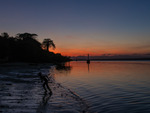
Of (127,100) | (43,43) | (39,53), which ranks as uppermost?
(43,43)

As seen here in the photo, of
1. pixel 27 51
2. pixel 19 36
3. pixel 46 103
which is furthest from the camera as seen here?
pixel 19 36

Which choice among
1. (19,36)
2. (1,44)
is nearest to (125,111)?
(1,44)

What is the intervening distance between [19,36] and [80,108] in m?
105

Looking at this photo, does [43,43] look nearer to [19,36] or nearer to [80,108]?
[19,36]

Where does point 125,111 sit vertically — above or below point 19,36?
below

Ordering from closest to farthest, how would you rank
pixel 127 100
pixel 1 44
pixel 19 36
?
pixel 127 100
pixel 1 44
pixel 19 36

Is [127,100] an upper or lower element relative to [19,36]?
lower

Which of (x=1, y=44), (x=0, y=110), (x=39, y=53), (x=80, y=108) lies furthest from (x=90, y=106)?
(x=39, y=53)

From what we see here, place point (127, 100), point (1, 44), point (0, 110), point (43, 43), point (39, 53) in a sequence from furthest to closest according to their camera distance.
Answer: point (43, 43) → point (39, 53) → point (1, 44) → point (127, 100) → point (0, 110)

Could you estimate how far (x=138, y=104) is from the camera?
12336mm

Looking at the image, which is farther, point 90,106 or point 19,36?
point 19,36

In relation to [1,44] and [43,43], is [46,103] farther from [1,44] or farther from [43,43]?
[43,43]

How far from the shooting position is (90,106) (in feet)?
38.8

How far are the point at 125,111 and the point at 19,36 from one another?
106251 millimetres
